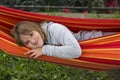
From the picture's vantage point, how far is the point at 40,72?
5.38 metres

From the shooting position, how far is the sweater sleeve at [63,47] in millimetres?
3912

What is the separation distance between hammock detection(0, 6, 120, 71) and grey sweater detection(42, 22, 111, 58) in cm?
7

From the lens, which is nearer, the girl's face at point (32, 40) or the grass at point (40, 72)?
the girl's face at point (32, 40)

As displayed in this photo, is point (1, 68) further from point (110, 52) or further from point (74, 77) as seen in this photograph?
point (110, 52)

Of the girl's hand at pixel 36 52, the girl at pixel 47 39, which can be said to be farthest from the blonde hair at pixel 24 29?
the girl's hand at pixel 36 52

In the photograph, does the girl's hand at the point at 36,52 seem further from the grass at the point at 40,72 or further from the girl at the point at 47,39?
the grass at the point at 40,72

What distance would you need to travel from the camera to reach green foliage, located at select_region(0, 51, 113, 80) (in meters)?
5.26

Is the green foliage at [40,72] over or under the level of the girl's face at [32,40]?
under

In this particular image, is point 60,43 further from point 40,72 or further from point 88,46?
point 40,72

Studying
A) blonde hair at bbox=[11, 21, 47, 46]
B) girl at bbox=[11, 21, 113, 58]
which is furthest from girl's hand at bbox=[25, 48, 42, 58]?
blonde hair at bbox=[11, 21, 47, 46]

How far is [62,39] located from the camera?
396 centimetres

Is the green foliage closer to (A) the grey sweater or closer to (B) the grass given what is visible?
(B) the grass

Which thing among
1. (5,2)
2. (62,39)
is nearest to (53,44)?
(62,39)

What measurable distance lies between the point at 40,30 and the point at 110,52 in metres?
0.63
